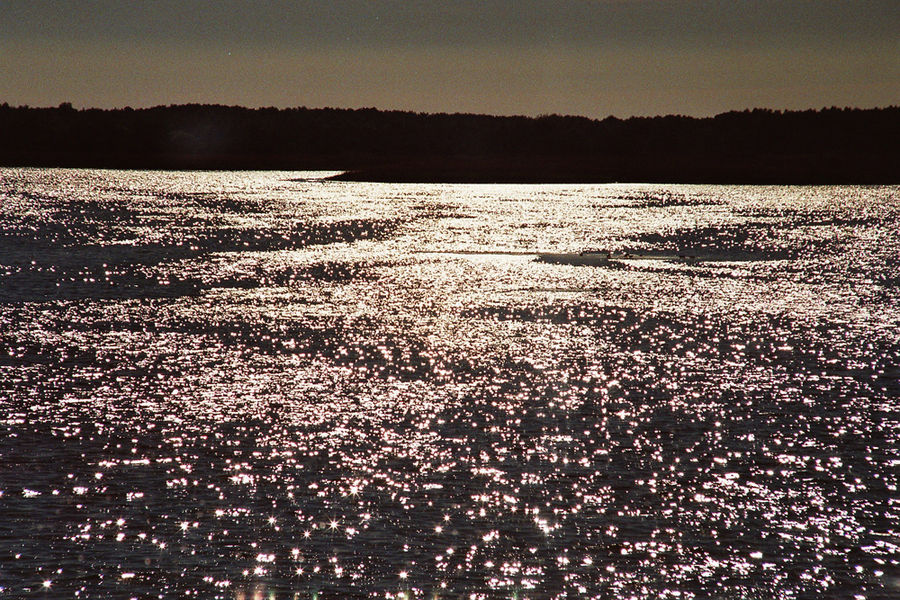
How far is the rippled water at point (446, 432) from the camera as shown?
10664mm

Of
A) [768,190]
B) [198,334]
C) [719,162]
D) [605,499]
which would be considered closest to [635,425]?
[605,499]

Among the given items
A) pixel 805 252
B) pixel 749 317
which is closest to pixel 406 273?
pixel 749 317

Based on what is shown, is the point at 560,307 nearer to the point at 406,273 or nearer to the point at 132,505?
the point at 406,273

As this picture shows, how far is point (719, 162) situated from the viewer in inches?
6614

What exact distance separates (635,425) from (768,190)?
111104 mm

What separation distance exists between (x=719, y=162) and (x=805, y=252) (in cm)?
12586

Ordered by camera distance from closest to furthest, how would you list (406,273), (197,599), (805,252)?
(197,599)
(406,273)
(805,252)

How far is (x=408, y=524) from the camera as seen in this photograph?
11797mm

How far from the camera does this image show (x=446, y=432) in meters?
15.9

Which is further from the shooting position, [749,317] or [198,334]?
[749,317]

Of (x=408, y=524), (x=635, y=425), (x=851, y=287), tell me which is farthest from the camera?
(x=851, y=287)

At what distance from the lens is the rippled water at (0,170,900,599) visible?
1066cm

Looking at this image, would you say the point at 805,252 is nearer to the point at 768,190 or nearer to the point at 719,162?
the point at 768,190

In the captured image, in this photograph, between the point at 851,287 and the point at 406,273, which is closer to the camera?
the point at 851,287
